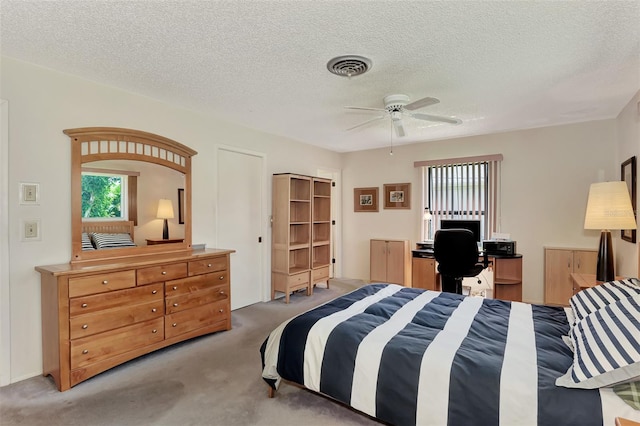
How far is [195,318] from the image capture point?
10.7 feet

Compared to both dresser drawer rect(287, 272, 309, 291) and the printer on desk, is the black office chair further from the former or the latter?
dresser drawer rect(287, 272, 309, 291)

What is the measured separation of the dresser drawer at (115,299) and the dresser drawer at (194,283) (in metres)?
0.09

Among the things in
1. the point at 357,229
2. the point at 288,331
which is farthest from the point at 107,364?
the point at 357,229

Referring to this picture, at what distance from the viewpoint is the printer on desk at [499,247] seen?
445 cm

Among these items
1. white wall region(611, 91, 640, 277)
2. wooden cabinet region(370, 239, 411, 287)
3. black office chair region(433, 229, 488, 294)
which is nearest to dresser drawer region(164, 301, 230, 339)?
black office chair region(433, 229, 488, 294)

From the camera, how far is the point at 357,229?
6.27 m

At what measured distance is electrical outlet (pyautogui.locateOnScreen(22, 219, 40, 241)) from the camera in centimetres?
257

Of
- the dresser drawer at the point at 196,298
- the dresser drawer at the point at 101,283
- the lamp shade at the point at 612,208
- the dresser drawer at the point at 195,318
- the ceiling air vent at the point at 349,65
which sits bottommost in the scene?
the dresser drawer at the point at 195,318

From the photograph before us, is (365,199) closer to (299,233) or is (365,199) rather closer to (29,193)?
(299,233)

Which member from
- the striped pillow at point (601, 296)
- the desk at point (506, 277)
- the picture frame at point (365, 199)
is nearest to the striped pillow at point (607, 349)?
the striped pillow at point (601, 296)

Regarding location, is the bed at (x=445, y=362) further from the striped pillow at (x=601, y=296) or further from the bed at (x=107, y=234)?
the bed at (x=107, y=234)

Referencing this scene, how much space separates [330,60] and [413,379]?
86.5 inches

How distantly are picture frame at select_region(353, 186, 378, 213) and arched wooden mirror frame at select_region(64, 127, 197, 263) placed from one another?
3.33 m

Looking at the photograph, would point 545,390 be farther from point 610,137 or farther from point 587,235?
point 610,137
